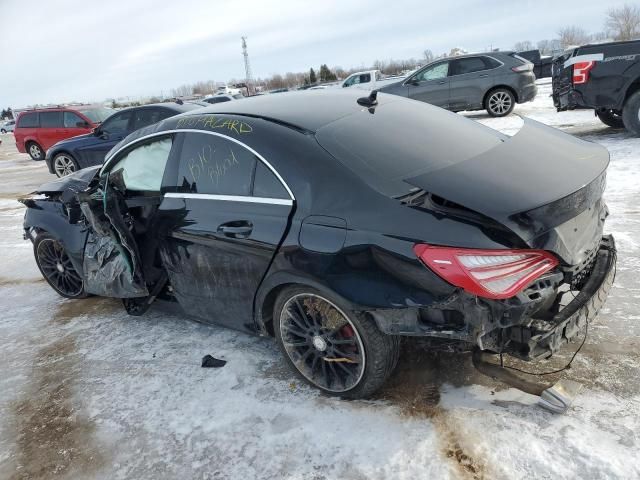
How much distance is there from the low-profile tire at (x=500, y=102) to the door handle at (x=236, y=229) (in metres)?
11.3

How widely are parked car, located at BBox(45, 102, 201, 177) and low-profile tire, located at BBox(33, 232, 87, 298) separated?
5316 mm

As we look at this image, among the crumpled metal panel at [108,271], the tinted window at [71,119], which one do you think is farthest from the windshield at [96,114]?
the crumpled metal panel at [108,271]

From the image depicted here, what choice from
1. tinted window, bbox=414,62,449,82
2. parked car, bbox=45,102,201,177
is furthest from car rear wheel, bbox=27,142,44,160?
tinted window, bbox=414,62,449,82

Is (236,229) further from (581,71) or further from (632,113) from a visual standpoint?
(632,113)

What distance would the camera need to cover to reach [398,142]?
9.70 ft

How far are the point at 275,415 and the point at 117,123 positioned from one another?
9.39 metres

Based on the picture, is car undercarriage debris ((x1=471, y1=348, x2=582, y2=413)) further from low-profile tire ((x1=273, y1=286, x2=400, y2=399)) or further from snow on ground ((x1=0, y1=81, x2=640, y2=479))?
low-profile tire ((x1=273, y1=286, x2=400, y2=399))

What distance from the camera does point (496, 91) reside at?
1262 centimetres

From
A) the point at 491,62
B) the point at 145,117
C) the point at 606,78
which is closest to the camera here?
the point at 606,78

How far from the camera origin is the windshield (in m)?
14.7

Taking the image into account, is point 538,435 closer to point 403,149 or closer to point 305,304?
point 305,304

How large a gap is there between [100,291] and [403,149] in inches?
112

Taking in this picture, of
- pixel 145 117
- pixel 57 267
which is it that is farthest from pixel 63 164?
pixel 57 267

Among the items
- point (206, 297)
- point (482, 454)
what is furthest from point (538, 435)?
point (206, 297)
